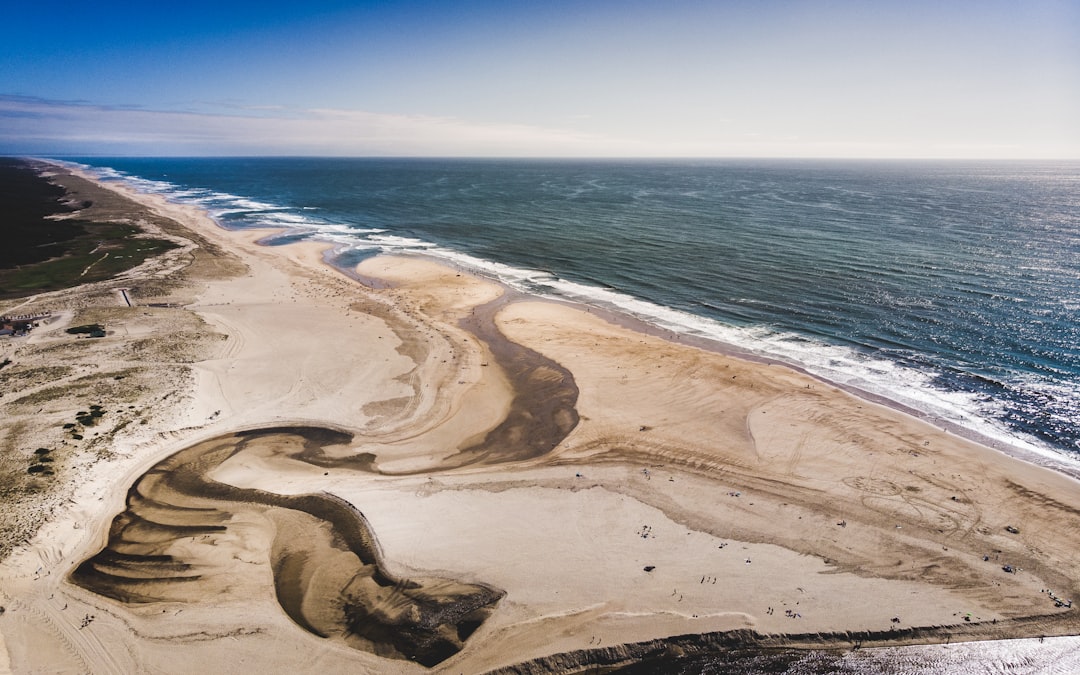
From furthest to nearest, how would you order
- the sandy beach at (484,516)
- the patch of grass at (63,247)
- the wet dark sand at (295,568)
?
1. the patch of grass at (63,247)
2. the wet dark sand at (295,568)
3. the sandy beach at (484,516)

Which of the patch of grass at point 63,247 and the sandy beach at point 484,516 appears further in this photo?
the patch of grass at point 63,247

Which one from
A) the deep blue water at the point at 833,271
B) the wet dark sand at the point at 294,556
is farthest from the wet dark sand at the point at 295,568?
the deep blue water at the point at 833,271

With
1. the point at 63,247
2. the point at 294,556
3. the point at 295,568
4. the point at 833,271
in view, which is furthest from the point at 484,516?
the point at 63,247

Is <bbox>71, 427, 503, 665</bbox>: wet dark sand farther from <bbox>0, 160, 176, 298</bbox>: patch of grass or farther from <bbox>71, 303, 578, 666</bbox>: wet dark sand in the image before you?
<bbox>0, 160, 176, 298</bbox>: patch of grass

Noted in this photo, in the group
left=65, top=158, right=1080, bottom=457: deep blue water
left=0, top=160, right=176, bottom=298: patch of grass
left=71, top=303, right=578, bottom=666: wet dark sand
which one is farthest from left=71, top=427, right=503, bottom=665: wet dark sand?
left=0, top=160, right=176, bottom=298: patch of grass

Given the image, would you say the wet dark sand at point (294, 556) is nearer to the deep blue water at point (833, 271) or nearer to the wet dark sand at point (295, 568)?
the wet dark sand at point (295, 568)

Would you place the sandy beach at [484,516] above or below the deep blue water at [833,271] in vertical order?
below

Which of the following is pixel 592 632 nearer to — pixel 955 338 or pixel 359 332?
pixel 359 332

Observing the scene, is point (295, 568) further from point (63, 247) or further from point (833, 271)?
point (63, 247)
